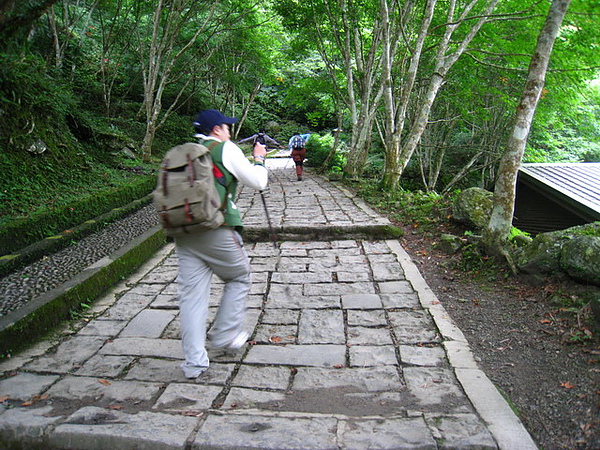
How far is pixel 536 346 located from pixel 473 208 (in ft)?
9.99

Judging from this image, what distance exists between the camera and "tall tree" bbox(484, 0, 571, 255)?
171 inches

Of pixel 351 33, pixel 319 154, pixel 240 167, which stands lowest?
pixel 319 154

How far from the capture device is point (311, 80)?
1518cm

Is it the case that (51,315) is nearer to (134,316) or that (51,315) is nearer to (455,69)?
(134,316)

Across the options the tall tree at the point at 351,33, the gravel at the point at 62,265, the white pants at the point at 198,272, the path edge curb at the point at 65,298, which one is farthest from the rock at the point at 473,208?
the tall tree at the point at 351,33

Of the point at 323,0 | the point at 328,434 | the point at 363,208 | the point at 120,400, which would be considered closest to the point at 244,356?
the point at 120,400

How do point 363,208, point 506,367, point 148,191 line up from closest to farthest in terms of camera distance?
point 506,367 < point 363,208 < point 148,191

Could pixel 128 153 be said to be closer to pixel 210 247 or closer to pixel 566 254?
pixel 210 247

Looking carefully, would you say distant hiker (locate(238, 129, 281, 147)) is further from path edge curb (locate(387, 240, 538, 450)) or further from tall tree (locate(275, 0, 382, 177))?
tall tree (locate(275, 0, 382, 177))

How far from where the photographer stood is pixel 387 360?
3109 mm

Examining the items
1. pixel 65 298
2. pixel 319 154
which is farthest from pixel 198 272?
pixel 319 154

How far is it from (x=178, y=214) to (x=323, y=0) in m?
10.6

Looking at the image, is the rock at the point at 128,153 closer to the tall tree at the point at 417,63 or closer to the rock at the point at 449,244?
the tall tree at the point at 417,63

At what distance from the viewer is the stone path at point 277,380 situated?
2.26 meters
